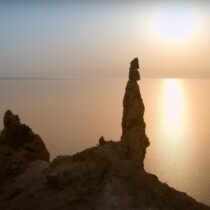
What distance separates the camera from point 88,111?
170 meters

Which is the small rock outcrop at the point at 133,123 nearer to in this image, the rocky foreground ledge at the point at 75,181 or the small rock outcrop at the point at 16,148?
the rocky foreground ledge at the point at 75,181

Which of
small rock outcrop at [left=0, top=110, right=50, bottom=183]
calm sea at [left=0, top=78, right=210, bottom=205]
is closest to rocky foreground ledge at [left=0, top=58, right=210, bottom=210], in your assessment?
→ small rock outcrop at [left=0, top=110, right=50, bottom=183]

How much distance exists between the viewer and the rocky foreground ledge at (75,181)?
26.2 metres

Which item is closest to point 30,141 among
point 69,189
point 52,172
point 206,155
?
point 52,172

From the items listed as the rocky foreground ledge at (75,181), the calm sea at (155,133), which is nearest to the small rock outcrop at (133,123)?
the rocky foreground ledge at (75,181)

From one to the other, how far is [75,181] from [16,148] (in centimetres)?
1318

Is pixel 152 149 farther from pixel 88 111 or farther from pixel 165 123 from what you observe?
pixel 88 111

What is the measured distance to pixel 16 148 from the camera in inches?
1560

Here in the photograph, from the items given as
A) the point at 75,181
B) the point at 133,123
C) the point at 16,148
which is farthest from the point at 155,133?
the point at 75,181

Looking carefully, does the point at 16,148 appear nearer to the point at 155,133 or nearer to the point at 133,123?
the point at 133,123

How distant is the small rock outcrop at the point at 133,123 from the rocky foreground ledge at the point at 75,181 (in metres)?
1.09

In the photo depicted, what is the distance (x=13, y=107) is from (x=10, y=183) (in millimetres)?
132244

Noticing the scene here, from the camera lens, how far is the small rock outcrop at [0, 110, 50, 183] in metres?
36.6

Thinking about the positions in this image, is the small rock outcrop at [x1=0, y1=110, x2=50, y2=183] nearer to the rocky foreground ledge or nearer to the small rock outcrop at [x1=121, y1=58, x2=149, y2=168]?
the rocky foreground ledge
